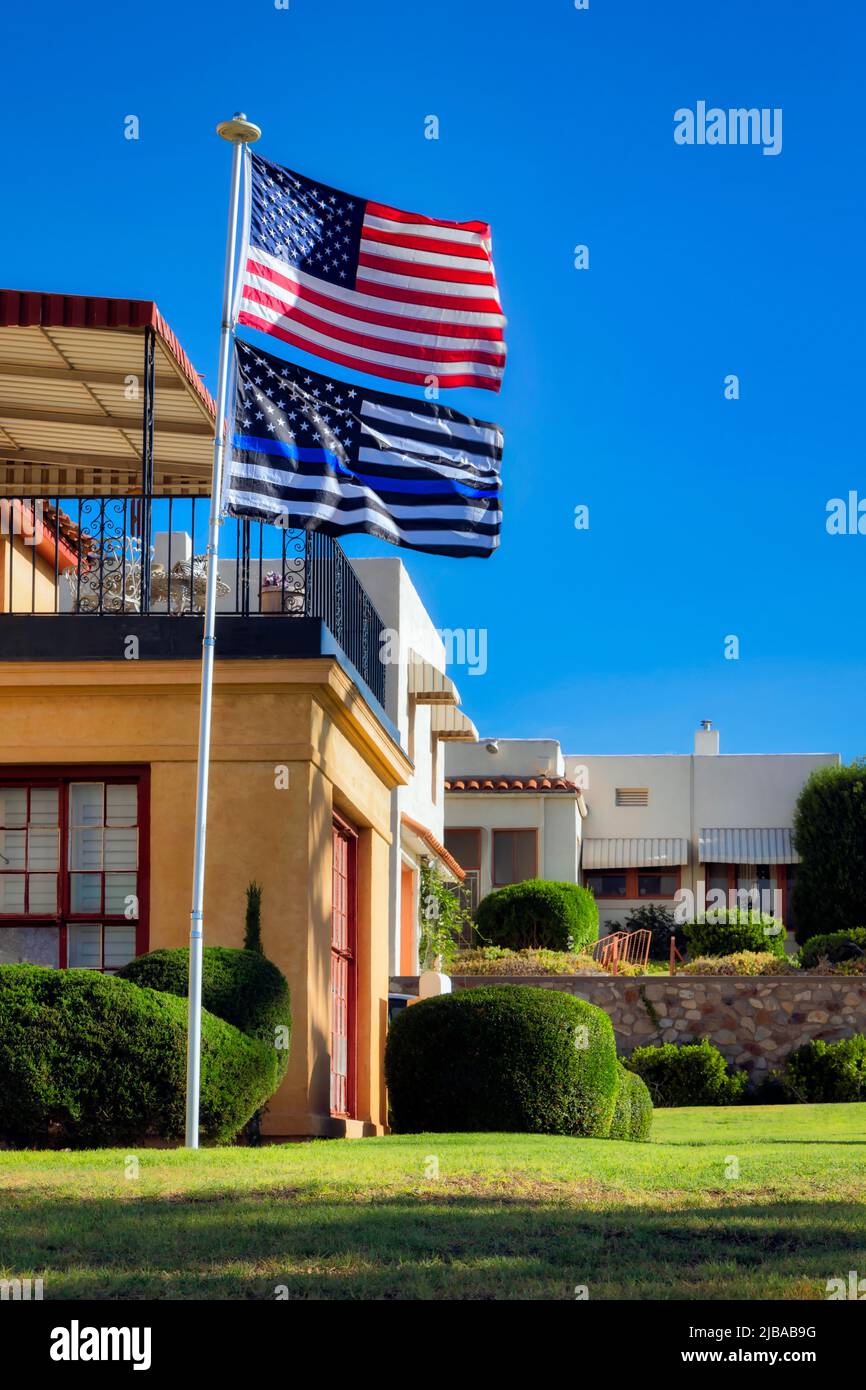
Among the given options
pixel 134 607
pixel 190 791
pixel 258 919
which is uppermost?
pixel 134 607

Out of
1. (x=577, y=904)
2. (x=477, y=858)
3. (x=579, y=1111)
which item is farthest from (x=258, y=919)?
(x=477, y=858)

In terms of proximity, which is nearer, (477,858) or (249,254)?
(249,254)

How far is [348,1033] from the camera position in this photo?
1616cm

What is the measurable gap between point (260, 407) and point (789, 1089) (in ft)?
47.7

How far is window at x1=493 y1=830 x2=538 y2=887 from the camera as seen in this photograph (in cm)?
4353

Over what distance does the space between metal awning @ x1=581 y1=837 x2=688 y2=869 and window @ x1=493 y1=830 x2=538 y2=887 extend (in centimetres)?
312

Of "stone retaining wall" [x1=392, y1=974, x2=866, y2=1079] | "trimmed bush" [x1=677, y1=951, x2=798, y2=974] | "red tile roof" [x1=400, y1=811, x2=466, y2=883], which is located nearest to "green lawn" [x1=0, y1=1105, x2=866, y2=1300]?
"stone retaining wall" [x1=392, y1=974, x2=866, y2=1079]

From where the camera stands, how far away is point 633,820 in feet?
154

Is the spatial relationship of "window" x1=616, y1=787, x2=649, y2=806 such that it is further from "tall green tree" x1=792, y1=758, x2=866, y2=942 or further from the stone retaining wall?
the stone retaining wall

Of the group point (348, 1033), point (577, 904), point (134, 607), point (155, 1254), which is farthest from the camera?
point (577, 904)

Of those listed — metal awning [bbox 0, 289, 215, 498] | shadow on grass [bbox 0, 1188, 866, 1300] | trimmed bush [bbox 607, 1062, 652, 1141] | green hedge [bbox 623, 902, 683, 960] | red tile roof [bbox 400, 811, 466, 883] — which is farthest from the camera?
green hedge [bbox 623, 902, 683, 960]

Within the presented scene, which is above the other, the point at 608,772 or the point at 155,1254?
the point at 608,772

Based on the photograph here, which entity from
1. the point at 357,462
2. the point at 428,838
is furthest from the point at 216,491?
the point at 428,838

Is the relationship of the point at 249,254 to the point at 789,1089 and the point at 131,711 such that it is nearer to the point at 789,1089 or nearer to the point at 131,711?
the point at 131,711
